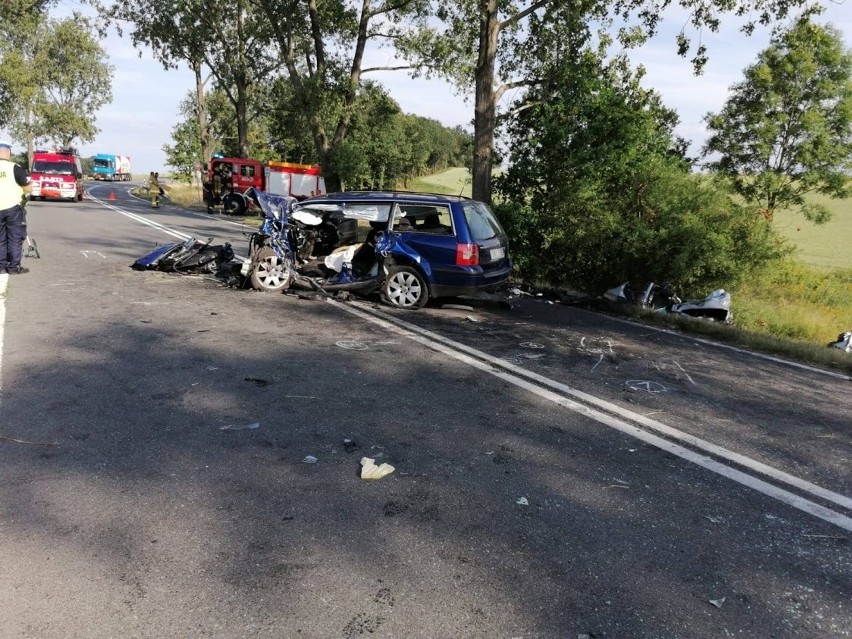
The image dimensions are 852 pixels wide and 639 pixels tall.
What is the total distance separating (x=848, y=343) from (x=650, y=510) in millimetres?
7626

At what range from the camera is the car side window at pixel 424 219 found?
8406 millimetres

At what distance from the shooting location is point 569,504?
3.34 meters

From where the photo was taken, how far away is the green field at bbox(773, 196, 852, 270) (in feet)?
100

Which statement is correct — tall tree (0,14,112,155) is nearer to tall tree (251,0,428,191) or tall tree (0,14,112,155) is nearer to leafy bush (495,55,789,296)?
tall tree (251,0,428,191)

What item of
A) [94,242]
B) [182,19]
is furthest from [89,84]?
[94,242]

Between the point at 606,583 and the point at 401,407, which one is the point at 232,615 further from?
the point at 401,407

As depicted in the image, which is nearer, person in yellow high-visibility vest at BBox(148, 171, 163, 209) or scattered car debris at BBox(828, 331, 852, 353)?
scattered car debris at BBox(828, 331, 852, 353)

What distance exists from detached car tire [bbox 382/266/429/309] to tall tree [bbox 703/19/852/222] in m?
21.2

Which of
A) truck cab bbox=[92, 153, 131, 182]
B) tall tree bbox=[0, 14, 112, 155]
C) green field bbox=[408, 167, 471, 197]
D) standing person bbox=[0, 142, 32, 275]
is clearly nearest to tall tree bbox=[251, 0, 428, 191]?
green field bbox=[408, 167, 471, 197]

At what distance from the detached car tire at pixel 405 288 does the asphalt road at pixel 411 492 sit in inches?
81.4

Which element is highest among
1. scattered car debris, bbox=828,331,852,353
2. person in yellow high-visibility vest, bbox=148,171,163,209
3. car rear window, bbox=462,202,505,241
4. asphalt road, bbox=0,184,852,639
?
person in yellow high-visibility vest, bbox=148,171,163,209

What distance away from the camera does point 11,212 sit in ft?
31.3

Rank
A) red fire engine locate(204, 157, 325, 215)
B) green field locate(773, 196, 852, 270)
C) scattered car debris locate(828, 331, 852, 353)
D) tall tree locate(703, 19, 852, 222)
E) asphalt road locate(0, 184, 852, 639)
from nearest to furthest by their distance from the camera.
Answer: asphalt road locate(0, 184, 852, 639) < scattered car debris locate(828, 331, 852, 353) < tall tree locate(703, 19, 852, 222) < red fire engine locate(204, 157, 325, 215) < green field locate(773, 196, 852, 270)

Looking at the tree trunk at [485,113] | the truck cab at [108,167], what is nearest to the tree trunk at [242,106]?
the tree trunk at [485,113]
